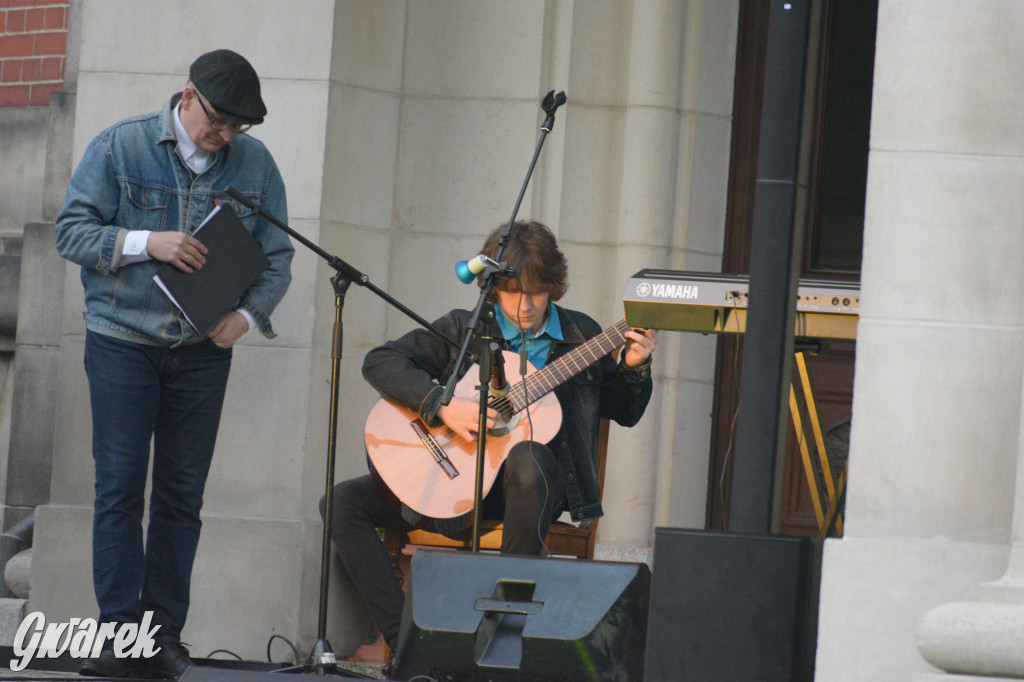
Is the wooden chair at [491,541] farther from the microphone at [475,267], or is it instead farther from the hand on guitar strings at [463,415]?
the microphone at [475,267]

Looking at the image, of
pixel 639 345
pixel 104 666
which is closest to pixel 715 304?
pixel 639 345

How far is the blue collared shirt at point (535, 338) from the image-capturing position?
434 cm

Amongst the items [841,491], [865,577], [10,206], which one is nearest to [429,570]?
[865,577]

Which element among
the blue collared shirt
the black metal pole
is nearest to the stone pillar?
the black metal pole

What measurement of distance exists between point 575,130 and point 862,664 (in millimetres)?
2829

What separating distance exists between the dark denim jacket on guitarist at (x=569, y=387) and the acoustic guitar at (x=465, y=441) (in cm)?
6

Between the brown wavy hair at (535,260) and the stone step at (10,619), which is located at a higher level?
the brown wavy hair at (535,260)

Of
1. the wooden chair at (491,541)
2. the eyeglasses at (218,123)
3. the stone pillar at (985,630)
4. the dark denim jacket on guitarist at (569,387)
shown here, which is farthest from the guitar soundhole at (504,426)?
the stone pillar at (985,630)

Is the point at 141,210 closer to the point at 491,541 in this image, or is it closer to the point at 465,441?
the point at 465,441

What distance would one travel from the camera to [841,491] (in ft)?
13.6

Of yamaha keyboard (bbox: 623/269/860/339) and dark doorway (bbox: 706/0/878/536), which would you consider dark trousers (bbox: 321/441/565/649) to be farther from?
dark doorway (bbox: 706/0/878/536)

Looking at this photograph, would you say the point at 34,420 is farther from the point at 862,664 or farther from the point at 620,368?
the point at 862,664

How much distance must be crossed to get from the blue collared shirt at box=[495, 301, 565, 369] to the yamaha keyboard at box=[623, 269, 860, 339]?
647 millimetres

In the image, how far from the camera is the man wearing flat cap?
3.87m
